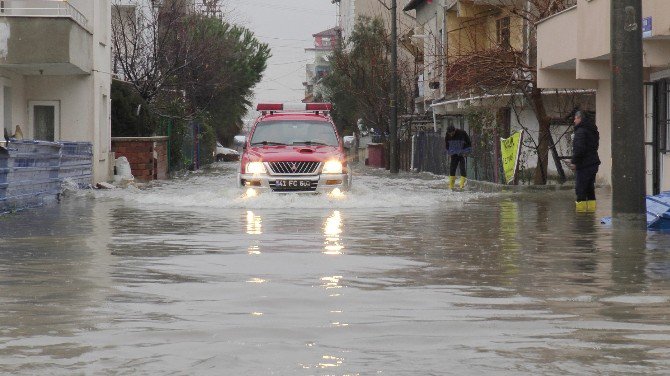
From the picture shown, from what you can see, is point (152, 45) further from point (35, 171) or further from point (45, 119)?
point (35, 171)

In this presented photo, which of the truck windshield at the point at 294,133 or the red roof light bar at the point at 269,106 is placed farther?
the red roof light bar at the point at 269,106

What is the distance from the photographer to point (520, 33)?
42.2 m

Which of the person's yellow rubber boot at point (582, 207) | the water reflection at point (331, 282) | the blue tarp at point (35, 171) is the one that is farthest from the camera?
the person's yellow rubber boot at point (582, 207)

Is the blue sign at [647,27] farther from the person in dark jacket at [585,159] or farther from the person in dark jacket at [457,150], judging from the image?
the person in dark jacket at [457,150]

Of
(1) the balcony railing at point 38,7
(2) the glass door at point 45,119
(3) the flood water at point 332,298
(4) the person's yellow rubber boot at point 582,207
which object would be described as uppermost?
(1) the balcony railing at point 38,7

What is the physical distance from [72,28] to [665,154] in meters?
13.8

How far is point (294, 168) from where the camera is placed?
81.5ft

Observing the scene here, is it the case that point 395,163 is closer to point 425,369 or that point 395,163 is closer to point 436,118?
point 436,118

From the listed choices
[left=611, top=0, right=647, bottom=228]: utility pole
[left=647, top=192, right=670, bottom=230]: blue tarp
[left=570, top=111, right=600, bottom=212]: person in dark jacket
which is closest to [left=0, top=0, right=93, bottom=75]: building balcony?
[left=570, top=111, right=600, bottom=212]: person in dark jacket

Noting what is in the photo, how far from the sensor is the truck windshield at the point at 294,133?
2652 cm

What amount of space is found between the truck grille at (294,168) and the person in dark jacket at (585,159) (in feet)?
15.9

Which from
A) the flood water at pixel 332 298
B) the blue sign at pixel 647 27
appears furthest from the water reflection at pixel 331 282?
the blue sign at pixel 647 27

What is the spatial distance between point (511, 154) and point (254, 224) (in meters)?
16.2

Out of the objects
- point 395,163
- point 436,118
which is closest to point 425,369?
point 395,163
